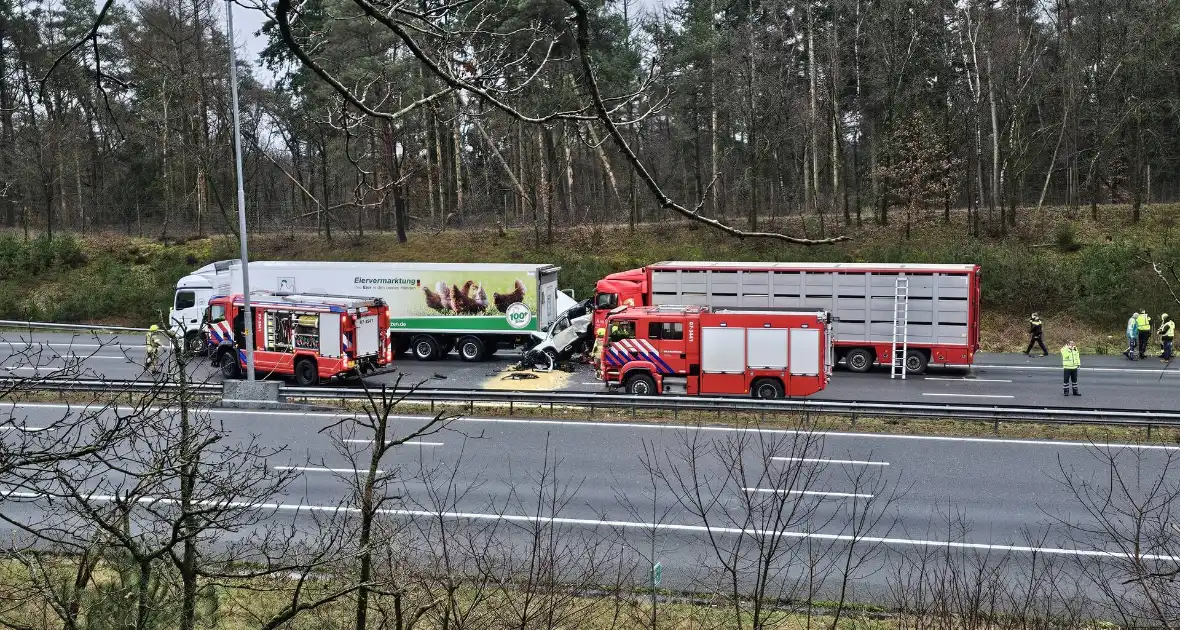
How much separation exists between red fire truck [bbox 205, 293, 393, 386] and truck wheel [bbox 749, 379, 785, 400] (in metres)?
9.43

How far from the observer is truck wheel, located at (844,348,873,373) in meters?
26.0

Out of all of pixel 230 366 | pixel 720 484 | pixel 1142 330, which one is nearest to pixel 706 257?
pixel 1142 330

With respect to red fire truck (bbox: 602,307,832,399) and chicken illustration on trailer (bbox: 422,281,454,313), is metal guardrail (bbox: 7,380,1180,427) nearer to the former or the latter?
red fire truck (bbox: 602,307,832,399)

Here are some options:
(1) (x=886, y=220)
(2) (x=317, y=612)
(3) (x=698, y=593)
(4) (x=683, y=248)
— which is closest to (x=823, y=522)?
(3) (x=698, y=593)

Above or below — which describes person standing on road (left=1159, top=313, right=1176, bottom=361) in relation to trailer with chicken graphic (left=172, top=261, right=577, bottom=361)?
below

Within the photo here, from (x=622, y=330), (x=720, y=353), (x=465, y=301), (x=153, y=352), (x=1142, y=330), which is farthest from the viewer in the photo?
(x=465, y=301)

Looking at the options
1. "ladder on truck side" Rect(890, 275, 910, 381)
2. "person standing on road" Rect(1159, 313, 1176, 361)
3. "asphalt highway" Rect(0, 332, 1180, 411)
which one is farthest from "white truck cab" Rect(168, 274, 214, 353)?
"person standing on road" Rect(1159, 313, 1176, 361)

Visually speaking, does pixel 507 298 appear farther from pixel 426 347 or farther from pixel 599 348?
pixel 599 348

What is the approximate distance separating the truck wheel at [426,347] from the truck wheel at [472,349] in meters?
0.76

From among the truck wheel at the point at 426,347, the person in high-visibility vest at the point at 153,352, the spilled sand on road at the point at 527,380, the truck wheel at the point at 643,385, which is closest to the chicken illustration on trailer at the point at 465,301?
the truck wheel at the point at 426,347

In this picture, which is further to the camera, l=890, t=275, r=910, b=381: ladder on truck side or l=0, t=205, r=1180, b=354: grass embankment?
l=0, t=205, r=1180, b=354: grass embankment

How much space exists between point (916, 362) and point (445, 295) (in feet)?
42.4

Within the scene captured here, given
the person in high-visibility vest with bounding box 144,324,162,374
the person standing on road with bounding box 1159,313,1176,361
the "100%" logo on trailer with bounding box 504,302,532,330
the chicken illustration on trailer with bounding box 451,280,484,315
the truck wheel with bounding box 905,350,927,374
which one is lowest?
the truck wheel with bounding box 905,350,927,374

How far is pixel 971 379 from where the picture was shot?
81.9 ft
